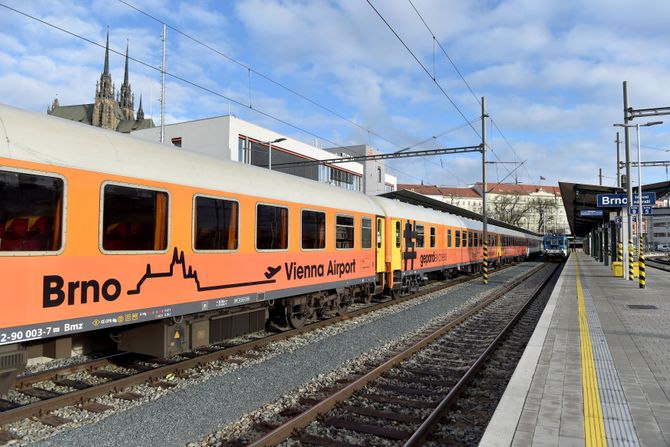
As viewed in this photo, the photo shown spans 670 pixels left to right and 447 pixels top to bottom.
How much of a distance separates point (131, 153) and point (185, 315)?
240cm

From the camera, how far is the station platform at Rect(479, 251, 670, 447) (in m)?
4.28

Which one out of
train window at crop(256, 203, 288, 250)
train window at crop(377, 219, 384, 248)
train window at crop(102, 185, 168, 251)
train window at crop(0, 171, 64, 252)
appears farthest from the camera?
train window at crop(377, 219, 384, 248)

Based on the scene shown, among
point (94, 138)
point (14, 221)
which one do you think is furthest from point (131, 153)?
point (14, 221)

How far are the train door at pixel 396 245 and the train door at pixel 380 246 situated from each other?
58 centimetres

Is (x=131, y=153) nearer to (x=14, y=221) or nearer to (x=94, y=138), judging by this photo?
(x=94, y=138)

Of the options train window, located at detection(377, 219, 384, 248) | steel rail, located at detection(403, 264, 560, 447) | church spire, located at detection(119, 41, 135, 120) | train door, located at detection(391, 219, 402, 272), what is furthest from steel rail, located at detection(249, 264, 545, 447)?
church spire, located at detection(119, 41, 135, 120)

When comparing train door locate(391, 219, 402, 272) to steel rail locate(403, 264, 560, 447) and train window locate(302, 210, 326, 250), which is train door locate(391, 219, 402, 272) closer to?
train window locate(302, 210, 326, 250)

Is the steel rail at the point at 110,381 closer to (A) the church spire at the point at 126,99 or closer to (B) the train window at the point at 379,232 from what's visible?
(B) the train window at the point at 379,232

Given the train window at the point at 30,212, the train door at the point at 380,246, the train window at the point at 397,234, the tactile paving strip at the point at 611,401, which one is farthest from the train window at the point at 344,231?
the train window at the point at 30,212

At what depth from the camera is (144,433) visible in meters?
4.86

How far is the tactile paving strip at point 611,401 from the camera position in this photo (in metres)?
4.22

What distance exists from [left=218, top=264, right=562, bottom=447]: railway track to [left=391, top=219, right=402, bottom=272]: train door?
4877 mm

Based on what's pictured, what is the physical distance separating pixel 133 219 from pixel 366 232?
7328 mm

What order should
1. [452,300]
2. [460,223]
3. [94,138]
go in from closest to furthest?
[94,138] → [452,300] → [460,223]
